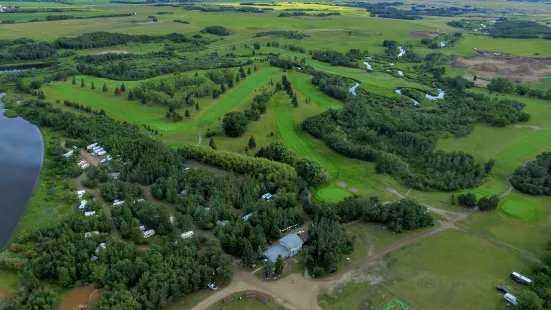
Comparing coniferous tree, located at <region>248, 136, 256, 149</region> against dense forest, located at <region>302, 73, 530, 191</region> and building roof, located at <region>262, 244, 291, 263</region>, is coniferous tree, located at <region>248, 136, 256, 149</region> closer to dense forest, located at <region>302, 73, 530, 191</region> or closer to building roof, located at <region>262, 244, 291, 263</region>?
dense forest, located at <region>302, 73, 530, 191</region>

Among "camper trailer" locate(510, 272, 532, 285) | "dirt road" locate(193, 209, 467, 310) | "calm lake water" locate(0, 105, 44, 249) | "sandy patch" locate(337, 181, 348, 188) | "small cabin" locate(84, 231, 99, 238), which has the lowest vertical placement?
"calm lake water" locate(0, 105, 44, 249)

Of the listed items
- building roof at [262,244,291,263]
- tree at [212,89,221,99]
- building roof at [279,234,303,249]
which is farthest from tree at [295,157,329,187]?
tree at [212,89,221,99]

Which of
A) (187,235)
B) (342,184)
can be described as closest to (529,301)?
(342,184)

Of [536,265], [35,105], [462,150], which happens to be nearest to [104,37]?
[35,105]

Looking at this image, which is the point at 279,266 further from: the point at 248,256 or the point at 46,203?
the point at 46,203

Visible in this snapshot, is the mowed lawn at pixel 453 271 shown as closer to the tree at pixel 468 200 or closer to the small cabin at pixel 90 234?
the tree at pixel 468 200

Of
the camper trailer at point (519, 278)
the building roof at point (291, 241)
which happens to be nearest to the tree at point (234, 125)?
the building roof at point (291, 241)
